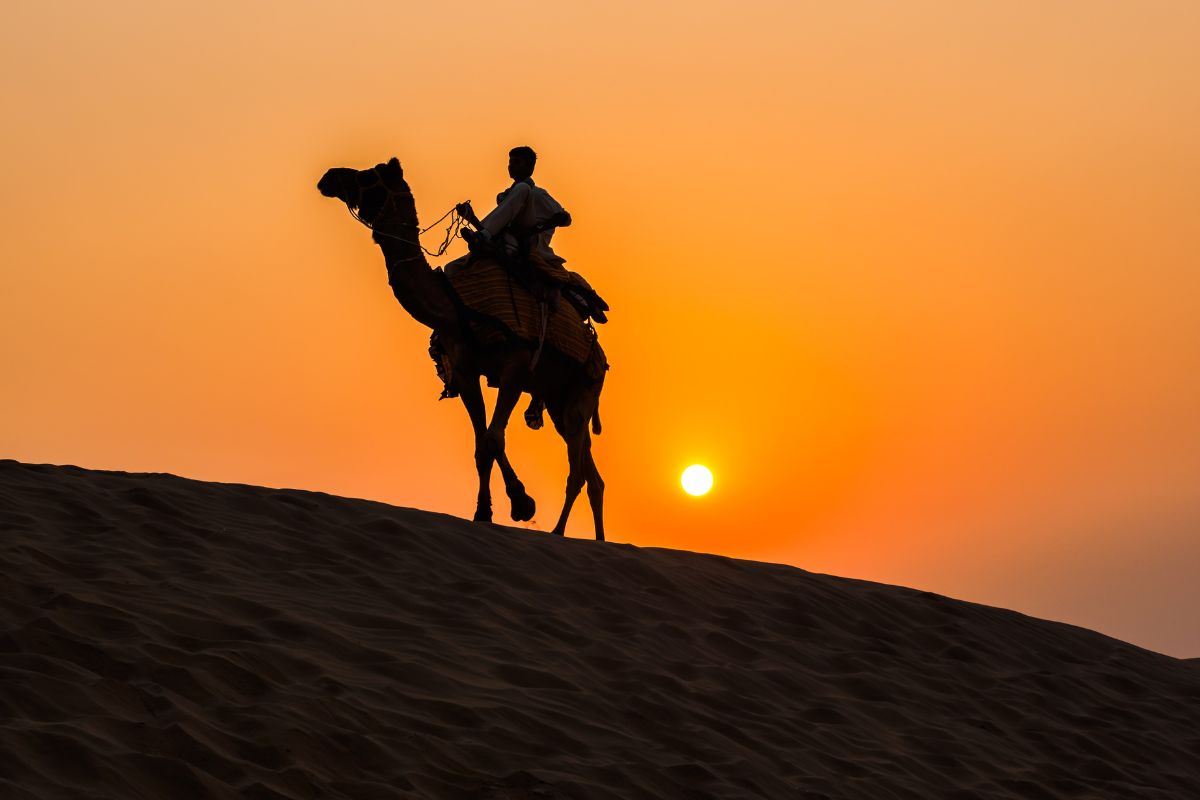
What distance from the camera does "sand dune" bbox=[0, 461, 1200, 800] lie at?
8.02 meters

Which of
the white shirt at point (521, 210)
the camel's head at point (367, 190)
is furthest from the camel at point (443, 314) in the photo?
the white shirt at point (521, 210)

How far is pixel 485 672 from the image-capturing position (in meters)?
9.98

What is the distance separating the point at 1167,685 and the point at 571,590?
605 cm

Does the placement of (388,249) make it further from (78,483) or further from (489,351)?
(78,483)

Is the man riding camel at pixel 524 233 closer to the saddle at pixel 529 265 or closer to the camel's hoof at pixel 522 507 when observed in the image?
the saddle at pixel 529 265

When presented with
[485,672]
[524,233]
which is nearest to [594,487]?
[524,233]

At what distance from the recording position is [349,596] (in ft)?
36.0

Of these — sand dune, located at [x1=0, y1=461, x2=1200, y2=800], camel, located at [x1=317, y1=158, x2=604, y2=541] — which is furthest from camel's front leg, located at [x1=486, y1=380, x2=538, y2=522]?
sand dune, located at [x1=0, y1=461, x2=1200, y2=800]

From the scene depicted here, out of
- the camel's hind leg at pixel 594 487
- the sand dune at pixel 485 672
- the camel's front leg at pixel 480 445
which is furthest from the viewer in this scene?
the camel's hind leg at pixel 594 487

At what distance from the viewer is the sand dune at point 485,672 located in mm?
8016

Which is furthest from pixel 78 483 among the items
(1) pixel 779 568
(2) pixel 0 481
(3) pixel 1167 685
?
(3) pixel 1167 685

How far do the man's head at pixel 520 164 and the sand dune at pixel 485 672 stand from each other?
350 cm

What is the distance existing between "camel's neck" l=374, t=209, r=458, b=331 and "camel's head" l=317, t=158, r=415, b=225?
0.12 m

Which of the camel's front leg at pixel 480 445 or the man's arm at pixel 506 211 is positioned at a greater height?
the man's arm at pixel 506 211
